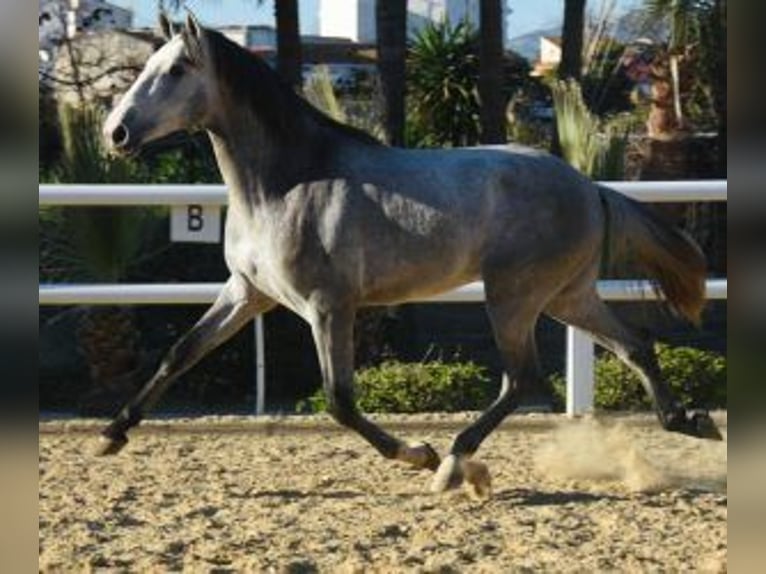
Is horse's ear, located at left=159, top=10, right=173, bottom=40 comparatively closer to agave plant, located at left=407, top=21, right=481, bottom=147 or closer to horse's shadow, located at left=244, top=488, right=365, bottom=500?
horse's shadow, located at left=244, top=488, right=365, bottom=500

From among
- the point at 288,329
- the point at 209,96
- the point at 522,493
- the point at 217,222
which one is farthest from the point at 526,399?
the point at 288,329

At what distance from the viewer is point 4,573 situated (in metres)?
1.63

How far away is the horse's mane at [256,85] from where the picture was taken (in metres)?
5.13

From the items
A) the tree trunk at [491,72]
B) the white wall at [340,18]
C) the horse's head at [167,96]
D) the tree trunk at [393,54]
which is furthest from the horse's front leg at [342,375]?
the white wall at [340,18]

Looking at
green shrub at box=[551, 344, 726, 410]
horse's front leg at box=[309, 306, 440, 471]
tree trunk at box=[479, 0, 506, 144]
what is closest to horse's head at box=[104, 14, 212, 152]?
horse's front leg at box=[309, 306, 440, 471]

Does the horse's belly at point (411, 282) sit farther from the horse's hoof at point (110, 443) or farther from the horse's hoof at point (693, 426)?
the horse's hoof at point (110, 443)

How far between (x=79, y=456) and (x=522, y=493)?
1.95m

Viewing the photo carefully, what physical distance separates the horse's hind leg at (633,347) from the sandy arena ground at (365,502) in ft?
0.65

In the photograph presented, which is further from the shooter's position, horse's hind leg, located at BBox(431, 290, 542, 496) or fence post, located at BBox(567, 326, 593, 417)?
fence post, located at BBox(567, 326, 593, 417)

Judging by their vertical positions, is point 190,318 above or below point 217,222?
below

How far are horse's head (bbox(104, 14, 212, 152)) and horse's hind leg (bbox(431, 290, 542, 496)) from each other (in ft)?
4.07

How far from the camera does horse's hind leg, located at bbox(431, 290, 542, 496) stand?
4.96 meters

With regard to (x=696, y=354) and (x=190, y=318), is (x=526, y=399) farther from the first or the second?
(x=190, y=318)

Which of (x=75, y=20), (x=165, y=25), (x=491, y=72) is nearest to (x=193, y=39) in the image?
(x=165, y=25)
